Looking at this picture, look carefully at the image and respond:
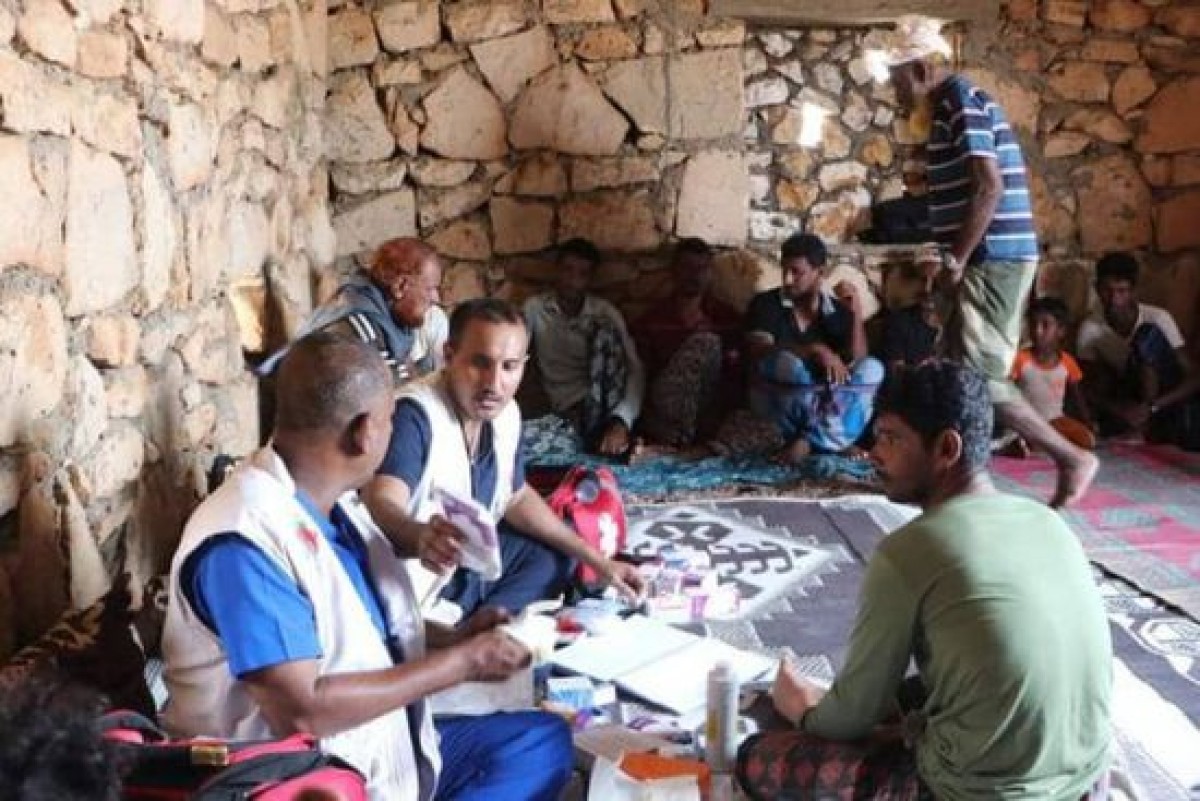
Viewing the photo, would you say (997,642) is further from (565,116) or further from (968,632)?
(565,116)

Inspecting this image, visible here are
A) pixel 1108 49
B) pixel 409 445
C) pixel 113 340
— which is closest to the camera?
pixel 113 340

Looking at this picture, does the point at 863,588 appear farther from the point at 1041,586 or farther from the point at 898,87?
the point at 898,87

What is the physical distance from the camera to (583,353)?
5.40m

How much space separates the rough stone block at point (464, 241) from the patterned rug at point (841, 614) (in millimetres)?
1835

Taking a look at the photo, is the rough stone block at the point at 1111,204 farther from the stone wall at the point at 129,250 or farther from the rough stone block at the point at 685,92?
the stone wall at the point at 129,250

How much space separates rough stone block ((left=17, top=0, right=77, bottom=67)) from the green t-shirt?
1671 mm

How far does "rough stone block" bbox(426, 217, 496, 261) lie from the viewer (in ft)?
18.3

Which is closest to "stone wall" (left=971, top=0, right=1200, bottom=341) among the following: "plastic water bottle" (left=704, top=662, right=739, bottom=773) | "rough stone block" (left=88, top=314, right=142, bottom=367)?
"plastic water bottle" (left=704, top=662, right=739, bottom=773)

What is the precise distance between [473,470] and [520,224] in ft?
9.76

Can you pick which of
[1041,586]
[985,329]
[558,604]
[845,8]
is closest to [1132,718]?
[1041,586]

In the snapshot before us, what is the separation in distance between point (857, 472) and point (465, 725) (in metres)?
2.88

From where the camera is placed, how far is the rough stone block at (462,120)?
5.44 m

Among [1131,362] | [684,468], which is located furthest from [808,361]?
[1131,362]

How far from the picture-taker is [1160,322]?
18.3 ft
